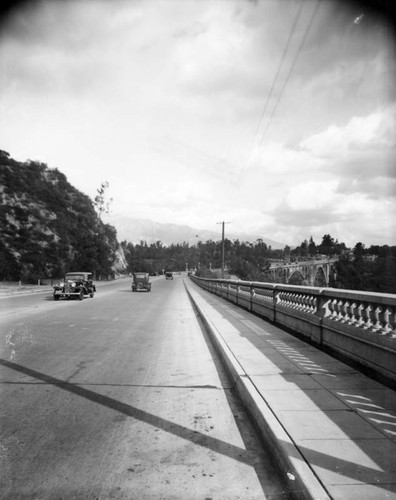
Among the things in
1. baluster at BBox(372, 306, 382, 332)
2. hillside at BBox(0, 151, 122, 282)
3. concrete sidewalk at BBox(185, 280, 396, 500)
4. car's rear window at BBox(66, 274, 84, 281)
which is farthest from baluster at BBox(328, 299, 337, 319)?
hillside at BBox(0, 151, 122, 282)

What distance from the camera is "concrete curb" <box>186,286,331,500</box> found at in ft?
9.75

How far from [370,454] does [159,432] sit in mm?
2034

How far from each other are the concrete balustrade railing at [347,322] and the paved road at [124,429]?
2.11 metres

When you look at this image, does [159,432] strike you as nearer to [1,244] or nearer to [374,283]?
[1,244]

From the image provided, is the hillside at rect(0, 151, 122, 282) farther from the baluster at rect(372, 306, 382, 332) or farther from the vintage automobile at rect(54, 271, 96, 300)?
the baluster at rect(372, 306, 382, 332)

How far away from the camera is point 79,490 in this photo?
10.4 feet

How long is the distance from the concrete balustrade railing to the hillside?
5086 cm

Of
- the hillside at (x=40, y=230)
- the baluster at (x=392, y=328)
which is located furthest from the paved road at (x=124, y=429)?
the hillside at (x=40, y=230)

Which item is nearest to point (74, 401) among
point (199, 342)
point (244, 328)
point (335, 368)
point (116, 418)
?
point (116, 418)

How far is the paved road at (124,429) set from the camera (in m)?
3.26

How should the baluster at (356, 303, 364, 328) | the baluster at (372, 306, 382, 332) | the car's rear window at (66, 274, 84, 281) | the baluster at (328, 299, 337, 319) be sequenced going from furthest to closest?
the car's rear window at (66, 274, 84, 281) → the baluster at (328, 299, 337, 319) → the baluster at (356, 303, 364, 328) → the baluster at (372, 306, 382, 332)

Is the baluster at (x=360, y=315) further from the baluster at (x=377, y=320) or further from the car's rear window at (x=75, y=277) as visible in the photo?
the car's rear window at (x=75, y=277)

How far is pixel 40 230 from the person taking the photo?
74.2m

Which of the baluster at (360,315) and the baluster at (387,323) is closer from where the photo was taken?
the baluster at (387,323)
